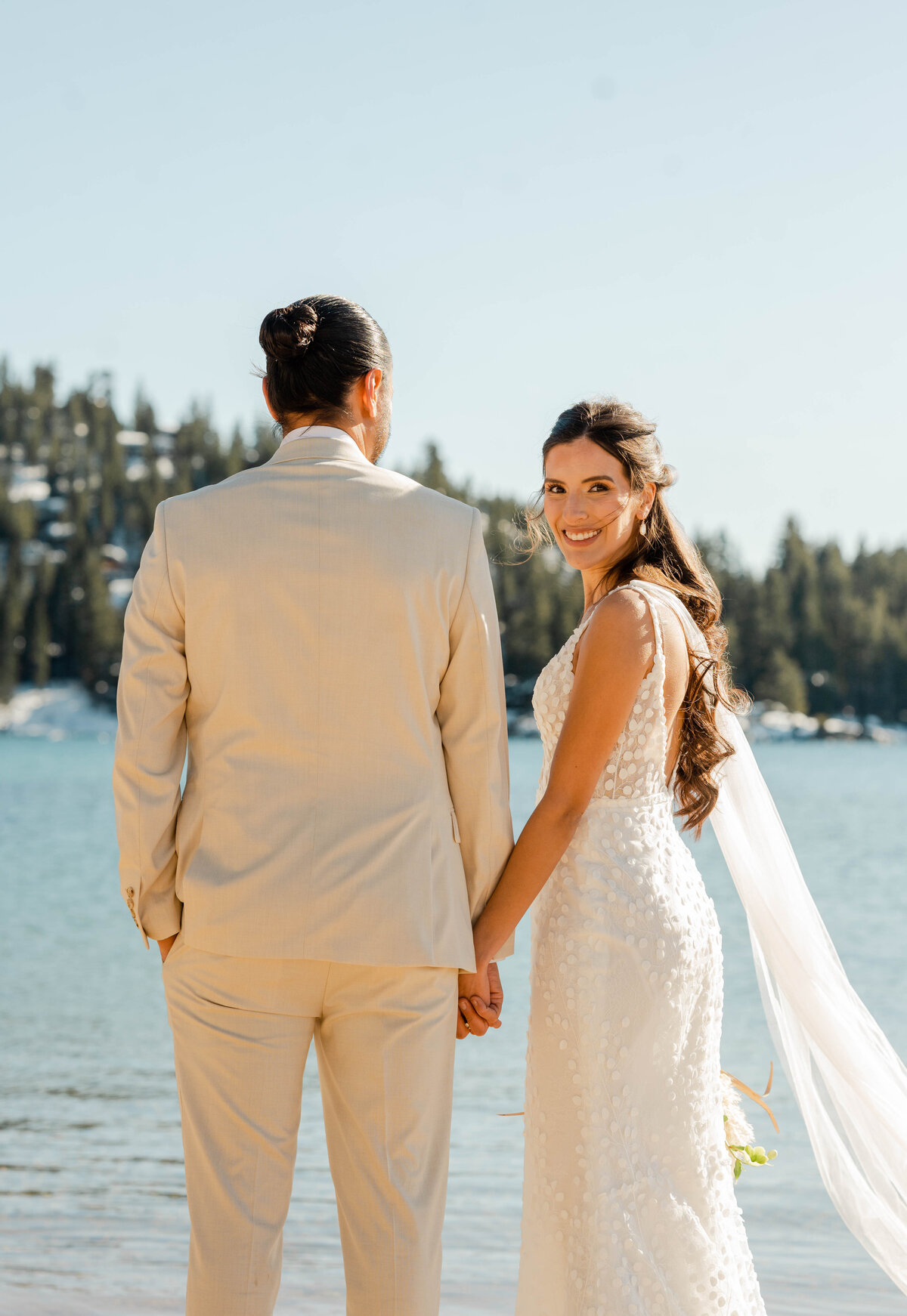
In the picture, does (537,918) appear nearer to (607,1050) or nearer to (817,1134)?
(607,1050)

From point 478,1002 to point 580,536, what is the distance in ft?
3.35

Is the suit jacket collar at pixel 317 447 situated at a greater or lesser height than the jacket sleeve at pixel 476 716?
greater

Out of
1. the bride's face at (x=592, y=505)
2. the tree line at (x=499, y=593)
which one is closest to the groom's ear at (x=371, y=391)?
the bride's face at (x=592, y=505)

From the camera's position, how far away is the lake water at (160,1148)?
383cm

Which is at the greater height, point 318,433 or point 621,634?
point 318,433

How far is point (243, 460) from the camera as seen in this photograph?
86.6 meters

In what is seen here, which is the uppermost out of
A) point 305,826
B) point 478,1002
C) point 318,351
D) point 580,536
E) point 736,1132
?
point 318,351

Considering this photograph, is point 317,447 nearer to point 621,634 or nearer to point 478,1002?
point 621,634

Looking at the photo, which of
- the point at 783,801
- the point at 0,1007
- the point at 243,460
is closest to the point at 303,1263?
the point at 0,1007

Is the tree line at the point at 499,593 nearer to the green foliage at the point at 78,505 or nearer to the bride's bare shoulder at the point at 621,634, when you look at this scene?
the green foliage at the point at 78,505

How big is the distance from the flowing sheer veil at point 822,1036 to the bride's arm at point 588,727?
1.42 ft

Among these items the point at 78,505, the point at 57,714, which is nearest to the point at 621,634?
the point at 57,714

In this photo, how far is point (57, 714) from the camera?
71188 millimetres

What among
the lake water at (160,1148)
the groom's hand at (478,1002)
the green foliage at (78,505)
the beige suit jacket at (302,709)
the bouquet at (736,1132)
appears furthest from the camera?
the green foliage at (78,505)
